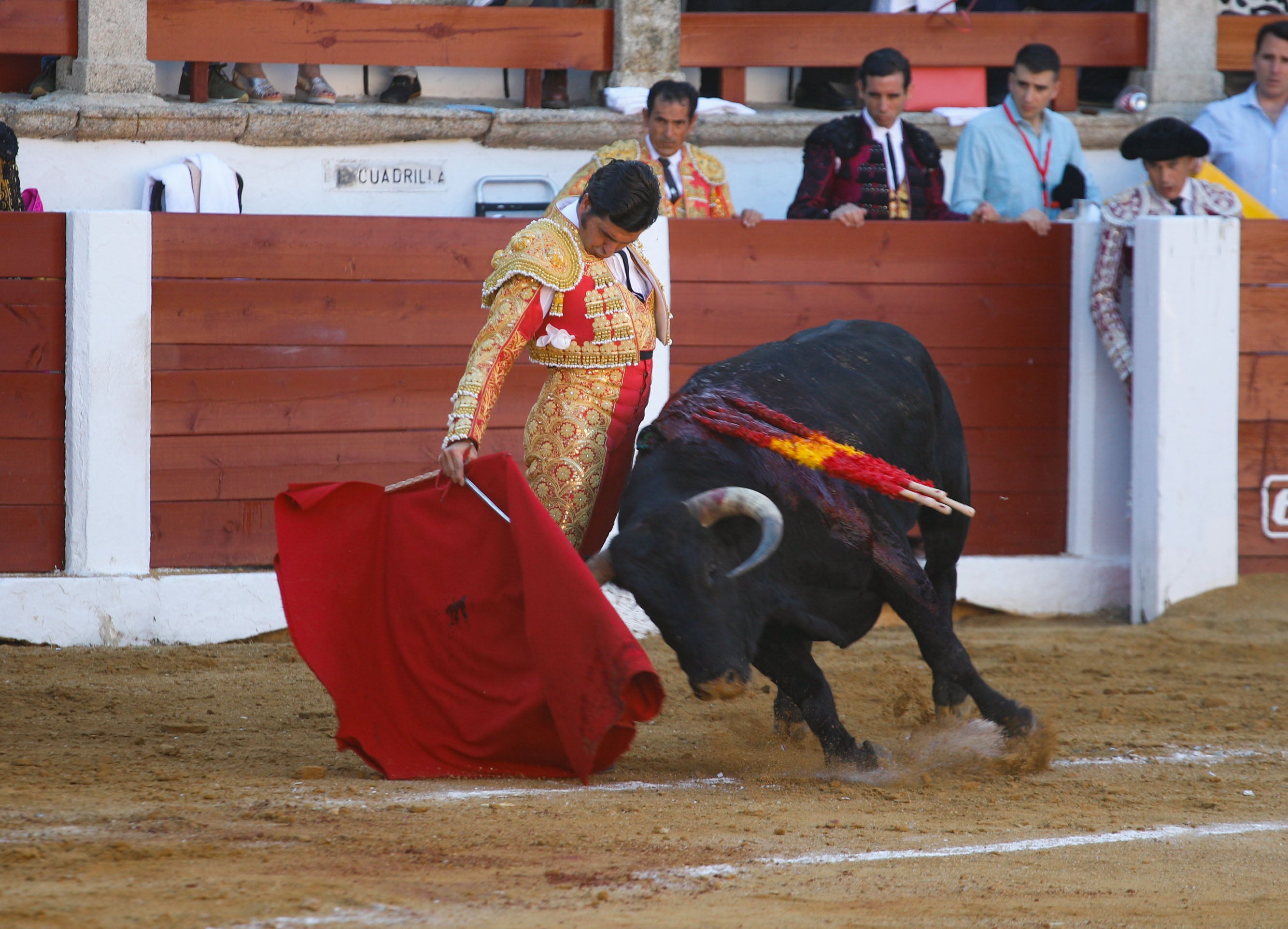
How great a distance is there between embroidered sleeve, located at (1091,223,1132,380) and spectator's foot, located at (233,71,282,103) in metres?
3.31

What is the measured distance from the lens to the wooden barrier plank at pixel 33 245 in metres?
4.78

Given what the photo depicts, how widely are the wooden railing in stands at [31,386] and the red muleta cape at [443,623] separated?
1.83 m

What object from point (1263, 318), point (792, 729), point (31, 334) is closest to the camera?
point (792, 729)

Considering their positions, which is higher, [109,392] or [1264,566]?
[109,392]

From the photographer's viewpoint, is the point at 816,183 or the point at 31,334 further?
the point at 816,183

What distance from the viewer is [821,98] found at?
6863 mm

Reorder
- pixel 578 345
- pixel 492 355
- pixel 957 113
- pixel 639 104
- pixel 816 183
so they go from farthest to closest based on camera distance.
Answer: pixel 957 113 → pixel 639 104 → pixel 816 183 → pixel 578 345 → pixel 492 355

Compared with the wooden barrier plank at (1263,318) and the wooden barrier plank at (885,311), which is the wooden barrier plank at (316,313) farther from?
the wooden barrier plank at (1263,318)

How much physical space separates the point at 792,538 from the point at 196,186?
131 inches

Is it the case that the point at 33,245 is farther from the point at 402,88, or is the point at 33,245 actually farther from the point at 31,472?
the point at 402,88

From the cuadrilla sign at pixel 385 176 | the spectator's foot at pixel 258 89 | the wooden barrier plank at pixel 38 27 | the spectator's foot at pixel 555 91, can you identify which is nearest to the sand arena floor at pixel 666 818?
the cuadrilla sign at pixel 385 176

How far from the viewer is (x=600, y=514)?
3.44 metres

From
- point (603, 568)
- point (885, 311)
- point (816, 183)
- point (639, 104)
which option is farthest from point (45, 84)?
point (603, 568)

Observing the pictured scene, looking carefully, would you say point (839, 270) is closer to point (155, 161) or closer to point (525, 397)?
point (525, 397)
